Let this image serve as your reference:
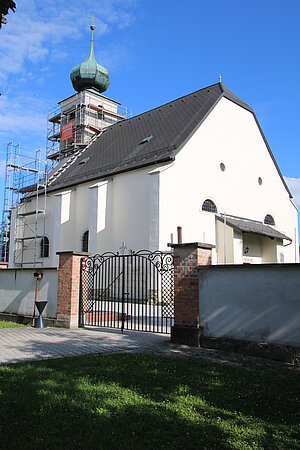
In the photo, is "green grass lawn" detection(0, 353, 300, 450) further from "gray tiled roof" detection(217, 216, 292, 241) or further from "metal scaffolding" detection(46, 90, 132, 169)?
"metal scaffolding" detection(46, 90, 132, 169)

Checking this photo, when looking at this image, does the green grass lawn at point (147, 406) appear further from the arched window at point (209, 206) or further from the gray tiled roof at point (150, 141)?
the arched window at point (209, 206)

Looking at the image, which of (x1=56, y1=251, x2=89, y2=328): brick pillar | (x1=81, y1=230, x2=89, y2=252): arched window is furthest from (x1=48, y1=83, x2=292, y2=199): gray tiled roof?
(x1=56, y1=251, x2=89, y2=328): brick pillar

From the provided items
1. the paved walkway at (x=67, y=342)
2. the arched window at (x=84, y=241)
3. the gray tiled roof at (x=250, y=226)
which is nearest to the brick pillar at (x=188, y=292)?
the paved walkway at (x=67, y=342)

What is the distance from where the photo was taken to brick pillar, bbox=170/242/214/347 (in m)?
7.71

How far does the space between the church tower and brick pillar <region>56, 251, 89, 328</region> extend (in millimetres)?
22420

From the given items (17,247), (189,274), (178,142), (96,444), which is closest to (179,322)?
(189,274)

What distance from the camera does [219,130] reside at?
22.6 meters

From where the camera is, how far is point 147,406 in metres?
3.91

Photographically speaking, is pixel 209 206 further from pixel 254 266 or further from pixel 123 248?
pixel 254 266

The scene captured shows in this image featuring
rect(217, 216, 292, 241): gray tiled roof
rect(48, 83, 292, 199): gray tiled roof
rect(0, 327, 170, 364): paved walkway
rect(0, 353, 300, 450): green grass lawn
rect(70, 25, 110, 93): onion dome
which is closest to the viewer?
rect(0, 353, 300, 450): green grass lawn

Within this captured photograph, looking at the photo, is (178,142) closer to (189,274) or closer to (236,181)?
(236,181)

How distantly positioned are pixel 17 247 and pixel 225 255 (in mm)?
16683

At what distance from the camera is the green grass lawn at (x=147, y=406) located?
3.17 m

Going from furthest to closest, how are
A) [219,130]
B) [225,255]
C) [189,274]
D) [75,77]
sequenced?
[75,77] < [219,130] < [225,255] < [189,274]
